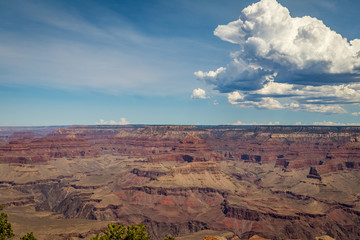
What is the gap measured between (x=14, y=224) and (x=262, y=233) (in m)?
127

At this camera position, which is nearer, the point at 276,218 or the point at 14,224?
the point at 14,224

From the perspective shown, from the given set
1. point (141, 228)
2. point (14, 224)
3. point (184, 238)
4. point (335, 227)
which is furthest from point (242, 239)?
point (141, 228)

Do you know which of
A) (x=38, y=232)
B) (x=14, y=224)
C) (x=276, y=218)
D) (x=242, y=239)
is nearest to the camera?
(x=38, y=232)

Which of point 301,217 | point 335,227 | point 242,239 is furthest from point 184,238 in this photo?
point 335,227

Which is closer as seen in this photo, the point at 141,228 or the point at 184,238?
the point at 141,228

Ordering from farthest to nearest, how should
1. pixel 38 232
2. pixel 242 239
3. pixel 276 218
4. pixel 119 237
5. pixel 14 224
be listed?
1. pixel 276 218
2. pixel 242 239
3. pixel 14 224
4. pixel 38 232
5. pixel 119 237

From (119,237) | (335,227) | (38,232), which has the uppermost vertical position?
(119,237)

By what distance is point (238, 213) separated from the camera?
199 m

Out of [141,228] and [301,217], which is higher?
[141,228]

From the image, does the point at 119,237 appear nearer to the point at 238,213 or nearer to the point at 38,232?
the point at 38,232

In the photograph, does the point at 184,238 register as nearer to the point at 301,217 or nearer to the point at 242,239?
the point at 242,239

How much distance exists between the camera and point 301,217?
639 feet

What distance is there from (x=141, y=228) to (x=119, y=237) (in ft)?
12.9

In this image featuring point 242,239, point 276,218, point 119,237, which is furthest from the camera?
point 276,218
